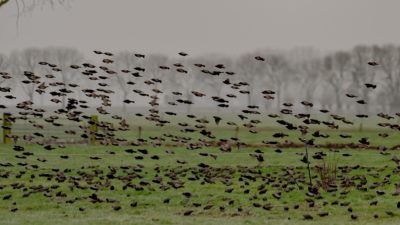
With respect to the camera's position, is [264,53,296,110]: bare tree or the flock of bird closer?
the flock of bird

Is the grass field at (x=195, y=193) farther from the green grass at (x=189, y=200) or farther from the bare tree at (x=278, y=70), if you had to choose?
the bare tree at (x=278, y=70)

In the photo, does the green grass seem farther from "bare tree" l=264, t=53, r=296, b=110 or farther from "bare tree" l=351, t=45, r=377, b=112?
"bare tree" l=264, t=53, r=296, b=110

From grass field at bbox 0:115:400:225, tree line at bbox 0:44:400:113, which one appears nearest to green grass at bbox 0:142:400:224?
grass field at bbox 0:115:400:225

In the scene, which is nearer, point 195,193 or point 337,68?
point 195,193

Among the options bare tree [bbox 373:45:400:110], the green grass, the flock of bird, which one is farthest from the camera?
bare tree [bbox 373:45:400:110]

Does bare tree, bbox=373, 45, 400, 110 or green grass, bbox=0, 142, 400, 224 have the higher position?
bare tree, bbox=373, 45, 400, 110

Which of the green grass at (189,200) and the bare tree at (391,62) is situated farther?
the bare tree at (391,62)

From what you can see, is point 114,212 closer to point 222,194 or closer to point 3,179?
point 222,194

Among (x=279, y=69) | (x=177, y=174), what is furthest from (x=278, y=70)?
(x=177, y=174)

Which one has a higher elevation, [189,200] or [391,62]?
[391,62]

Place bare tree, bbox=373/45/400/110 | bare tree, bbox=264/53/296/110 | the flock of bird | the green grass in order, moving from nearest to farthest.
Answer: the green grass, the flock of bird, bare tree, bbox=373/45/400/110, bare tree, bbox=264/53/296/110

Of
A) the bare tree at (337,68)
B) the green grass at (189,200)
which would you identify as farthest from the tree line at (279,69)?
the green grass at (189,200)

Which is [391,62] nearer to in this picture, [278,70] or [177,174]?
[278,70]

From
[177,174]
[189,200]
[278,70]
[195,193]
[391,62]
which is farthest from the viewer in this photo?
[278,70]
